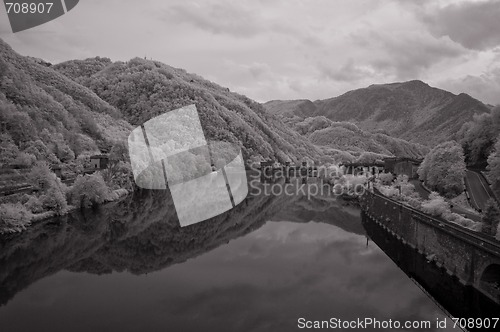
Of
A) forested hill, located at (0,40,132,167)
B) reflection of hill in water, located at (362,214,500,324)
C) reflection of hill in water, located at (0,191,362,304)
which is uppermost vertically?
forested hill, located at (0,40,132,167)

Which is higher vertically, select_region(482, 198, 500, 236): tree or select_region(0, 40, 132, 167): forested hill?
select_region(0, 40, 132, 167): forested hill

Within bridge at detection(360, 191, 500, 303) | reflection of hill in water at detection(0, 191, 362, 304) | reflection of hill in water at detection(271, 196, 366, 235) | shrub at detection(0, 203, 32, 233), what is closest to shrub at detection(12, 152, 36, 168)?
reflection of hill in water at detection(0, 191, 362, 304)

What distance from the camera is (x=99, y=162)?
68562mm

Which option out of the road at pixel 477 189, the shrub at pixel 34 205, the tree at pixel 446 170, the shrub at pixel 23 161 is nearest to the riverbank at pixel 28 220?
the shrub at pixel 34 205

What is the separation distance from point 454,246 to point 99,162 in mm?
60682

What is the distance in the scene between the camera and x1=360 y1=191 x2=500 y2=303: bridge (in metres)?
21.8

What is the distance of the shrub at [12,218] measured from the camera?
1400 inches

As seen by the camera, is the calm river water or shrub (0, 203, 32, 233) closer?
the calm river water

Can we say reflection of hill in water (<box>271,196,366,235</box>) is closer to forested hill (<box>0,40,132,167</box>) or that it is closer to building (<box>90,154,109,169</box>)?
building (<box>90,154,109,169</box>)

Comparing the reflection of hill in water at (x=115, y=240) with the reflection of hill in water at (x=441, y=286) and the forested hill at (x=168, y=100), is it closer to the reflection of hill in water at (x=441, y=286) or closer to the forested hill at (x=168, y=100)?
the reflection of hill in water at (x=441, y=286)

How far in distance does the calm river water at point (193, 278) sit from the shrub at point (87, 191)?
325 centimetres

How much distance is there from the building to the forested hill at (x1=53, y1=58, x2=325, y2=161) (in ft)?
207

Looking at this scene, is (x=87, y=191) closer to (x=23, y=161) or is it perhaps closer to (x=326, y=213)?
(x=23, y=161)

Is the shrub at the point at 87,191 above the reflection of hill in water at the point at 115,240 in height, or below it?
above
